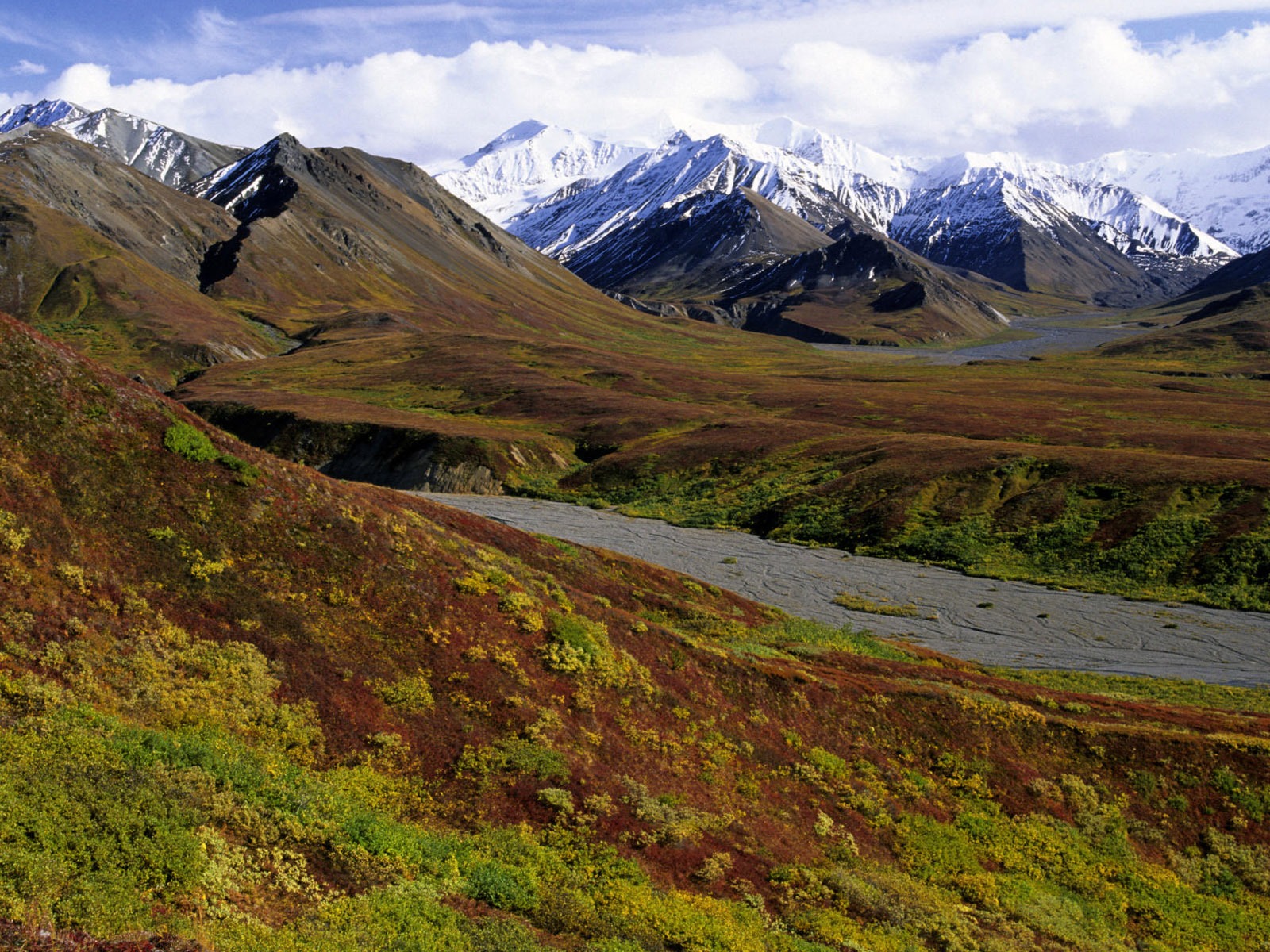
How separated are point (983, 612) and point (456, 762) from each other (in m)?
44.4

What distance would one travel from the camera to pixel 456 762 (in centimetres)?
1852

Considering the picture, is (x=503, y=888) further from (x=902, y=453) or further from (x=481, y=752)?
(x=902, y=453)

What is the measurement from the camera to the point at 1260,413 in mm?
124750

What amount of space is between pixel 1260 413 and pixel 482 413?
116 meters

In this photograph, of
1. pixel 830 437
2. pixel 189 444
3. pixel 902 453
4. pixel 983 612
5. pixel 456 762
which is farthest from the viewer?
pixel 830 437

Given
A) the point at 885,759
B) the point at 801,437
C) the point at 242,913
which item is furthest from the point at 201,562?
the point at 801,437

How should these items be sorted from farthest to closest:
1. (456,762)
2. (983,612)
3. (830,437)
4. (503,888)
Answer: (830,437), (983,612), (456,762), (503,888)

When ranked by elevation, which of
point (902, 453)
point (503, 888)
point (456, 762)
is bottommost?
point (503, 888)

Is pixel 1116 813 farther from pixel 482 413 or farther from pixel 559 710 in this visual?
pixel 482 413

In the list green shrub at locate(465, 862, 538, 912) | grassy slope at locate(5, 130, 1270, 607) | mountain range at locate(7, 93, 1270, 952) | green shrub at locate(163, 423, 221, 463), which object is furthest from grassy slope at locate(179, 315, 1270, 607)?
green shrub at locate(163, 423, 221, 463)

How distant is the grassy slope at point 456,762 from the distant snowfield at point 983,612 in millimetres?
16709

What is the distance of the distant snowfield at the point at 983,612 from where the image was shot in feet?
151

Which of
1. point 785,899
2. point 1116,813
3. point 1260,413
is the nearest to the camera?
point 785,899

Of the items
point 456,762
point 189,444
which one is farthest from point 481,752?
point 189,444
